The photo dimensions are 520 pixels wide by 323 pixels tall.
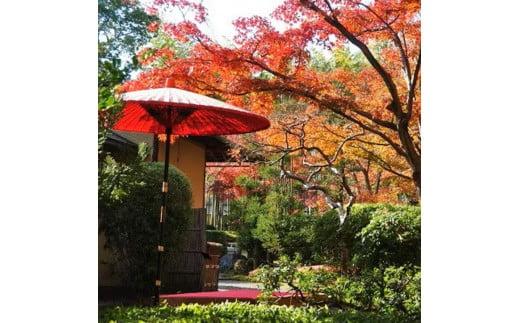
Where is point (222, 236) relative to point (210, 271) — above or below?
above

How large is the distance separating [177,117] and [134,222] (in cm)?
119

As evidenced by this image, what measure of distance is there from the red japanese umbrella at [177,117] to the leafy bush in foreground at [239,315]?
0.67m

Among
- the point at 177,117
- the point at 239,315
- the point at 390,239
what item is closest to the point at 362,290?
the point at 390,239

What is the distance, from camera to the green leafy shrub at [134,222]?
232 inches

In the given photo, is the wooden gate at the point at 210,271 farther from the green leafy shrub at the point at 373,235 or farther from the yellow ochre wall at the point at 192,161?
the green leafy shrub at the point at 373,235

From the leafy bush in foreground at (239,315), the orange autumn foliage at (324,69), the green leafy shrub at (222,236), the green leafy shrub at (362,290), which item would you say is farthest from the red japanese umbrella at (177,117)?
the green leafy shrub at (222,236)

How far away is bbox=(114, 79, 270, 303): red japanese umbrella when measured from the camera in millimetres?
4867

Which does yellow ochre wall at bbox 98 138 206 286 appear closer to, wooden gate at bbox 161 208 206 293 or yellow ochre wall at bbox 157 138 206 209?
yellow ochre wall at bbox 157 138 206 209

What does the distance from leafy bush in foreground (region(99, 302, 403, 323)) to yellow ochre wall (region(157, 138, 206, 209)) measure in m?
2.73

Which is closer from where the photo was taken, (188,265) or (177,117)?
(177,117)

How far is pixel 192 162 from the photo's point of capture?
773cm

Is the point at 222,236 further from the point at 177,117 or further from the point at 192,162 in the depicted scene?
the point at 177,117

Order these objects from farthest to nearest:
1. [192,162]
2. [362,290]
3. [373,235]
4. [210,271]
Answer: [192,162] < [210,271] < [373,235] < [362,290]
